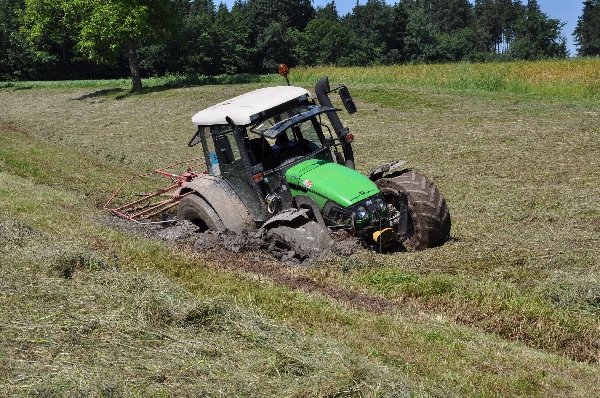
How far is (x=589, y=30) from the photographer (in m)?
95.8

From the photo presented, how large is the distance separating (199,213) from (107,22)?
2737cm

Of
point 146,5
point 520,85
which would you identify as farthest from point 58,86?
point 520,85

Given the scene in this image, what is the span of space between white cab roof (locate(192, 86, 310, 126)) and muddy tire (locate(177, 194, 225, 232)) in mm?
1120

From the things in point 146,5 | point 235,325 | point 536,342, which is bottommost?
point 536,342

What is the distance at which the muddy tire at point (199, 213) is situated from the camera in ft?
30.9

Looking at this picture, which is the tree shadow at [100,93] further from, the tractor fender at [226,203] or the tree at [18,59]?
the tractor fender at [226,203]

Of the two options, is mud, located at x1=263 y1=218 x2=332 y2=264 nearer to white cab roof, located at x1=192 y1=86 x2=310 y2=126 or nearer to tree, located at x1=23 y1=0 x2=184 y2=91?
white cab roof, located at x1=192 y1=86 x2=310 y2=126

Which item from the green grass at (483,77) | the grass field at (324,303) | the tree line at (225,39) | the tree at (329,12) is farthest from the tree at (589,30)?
the grass field at (324,303)

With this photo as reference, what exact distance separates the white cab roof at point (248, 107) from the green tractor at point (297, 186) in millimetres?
14

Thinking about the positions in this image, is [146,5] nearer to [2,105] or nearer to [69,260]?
[2,105]

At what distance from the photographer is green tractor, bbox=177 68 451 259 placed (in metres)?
8.32

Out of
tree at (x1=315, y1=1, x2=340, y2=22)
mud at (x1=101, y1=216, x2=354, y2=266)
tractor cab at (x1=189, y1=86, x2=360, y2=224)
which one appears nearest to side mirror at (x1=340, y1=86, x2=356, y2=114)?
tractor cab at (x1=189, y1=86, x2=360, y2=224)

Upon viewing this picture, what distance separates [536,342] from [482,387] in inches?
55.1

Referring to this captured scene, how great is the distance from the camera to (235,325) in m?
5.55
